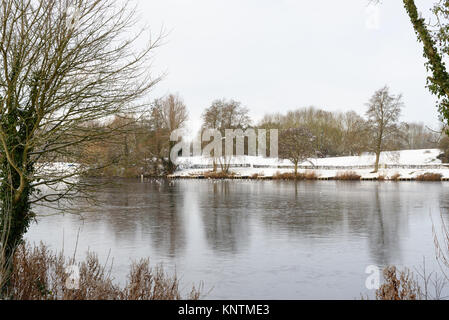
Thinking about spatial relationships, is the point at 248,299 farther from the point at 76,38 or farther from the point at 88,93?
the point at 76,38

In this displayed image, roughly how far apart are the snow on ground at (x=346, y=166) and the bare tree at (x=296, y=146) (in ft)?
5.73

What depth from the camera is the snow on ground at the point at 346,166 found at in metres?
51.8

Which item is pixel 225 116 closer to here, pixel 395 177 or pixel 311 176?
pixel 311 176

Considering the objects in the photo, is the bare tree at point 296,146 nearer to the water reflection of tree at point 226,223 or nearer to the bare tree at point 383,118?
the bare tree at point 383,118

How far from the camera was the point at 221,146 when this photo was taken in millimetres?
57031

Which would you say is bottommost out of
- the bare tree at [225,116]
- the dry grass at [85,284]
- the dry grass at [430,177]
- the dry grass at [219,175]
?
the dry grass at [85,284]

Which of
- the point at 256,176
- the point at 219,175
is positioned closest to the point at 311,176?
the point at 256,176

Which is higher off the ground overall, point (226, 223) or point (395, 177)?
point (395, 177)

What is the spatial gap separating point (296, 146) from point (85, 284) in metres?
49.7

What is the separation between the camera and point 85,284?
7.79 metres

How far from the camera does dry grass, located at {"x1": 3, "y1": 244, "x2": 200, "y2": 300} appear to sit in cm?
734

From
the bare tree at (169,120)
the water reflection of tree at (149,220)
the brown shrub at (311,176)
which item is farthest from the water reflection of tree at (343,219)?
the bare tree at (169,120)

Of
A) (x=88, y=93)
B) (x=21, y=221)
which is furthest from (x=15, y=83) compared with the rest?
(x=21, y=221)

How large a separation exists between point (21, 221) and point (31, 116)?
223 cm
